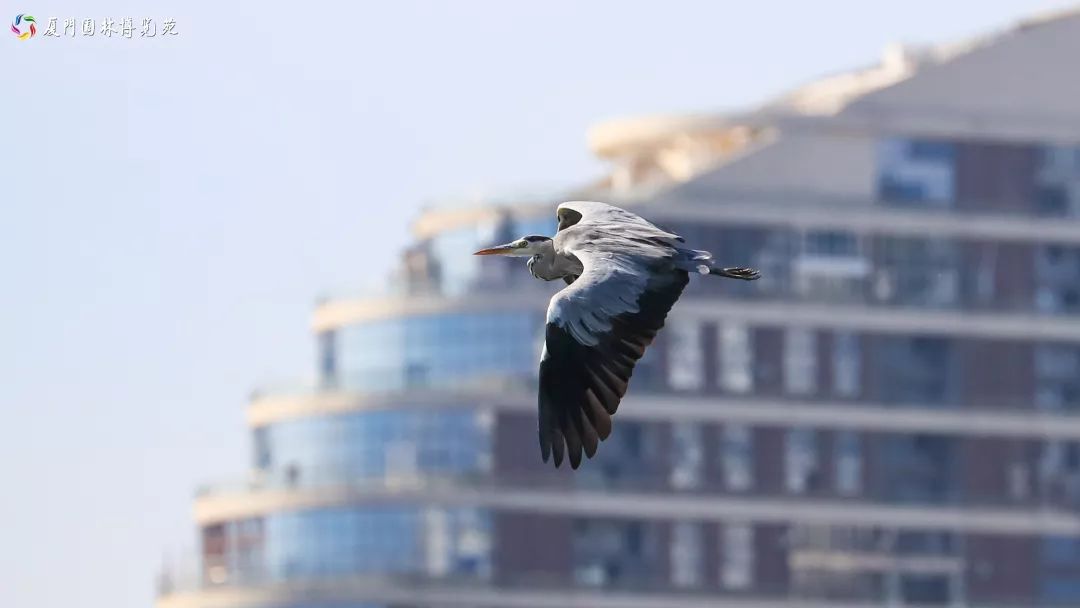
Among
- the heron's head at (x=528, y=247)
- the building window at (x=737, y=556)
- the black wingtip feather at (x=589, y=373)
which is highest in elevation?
the heron's head at (x=528, y=247)

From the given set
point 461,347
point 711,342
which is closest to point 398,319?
point 461,347

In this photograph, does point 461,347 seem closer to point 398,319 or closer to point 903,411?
point 398,319

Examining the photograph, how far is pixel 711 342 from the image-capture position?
134375 millimetres

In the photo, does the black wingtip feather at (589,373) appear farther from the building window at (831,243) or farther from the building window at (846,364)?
the building window at (846,364)

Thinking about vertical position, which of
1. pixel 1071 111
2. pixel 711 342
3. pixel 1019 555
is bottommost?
pixel 1019 555

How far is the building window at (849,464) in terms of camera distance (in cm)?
13638

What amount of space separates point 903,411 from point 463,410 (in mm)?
18892

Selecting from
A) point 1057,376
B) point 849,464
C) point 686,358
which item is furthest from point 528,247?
point 1057,376

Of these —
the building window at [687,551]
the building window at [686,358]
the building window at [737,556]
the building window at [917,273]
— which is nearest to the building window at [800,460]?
the building window at [737,556]

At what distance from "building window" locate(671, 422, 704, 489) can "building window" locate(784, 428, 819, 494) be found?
143 inches

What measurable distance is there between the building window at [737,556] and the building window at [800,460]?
8.89ft

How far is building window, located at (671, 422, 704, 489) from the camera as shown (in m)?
134

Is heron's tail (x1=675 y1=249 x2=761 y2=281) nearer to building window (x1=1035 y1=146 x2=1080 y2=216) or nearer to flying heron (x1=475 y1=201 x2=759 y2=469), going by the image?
flying heron (x1=475 y1=201 x2=759 y2=469)

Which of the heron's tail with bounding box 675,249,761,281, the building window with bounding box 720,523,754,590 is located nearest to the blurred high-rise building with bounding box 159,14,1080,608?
the building window with bounding box 720,523,754,590
